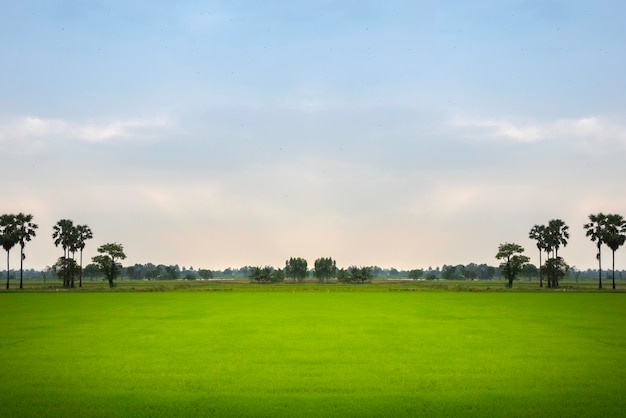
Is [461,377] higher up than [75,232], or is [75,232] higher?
[75,232]

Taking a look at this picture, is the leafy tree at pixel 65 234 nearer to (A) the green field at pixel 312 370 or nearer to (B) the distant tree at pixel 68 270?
(B) the distant tree at pixel 68 270

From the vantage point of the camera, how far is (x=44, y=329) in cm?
2766

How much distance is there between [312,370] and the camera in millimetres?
15992

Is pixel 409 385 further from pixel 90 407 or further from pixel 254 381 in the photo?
pixel 90 407

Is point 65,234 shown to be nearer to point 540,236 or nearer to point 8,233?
point 8,233

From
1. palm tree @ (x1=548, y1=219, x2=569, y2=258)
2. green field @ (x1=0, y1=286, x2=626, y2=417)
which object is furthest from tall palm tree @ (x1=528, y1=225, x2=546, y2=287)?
green field @ (x1=0, y1=286, x2=626, y2=417)

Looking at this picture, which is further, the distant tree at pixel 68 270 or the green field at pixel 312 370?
the distant tree at pixel 68 270

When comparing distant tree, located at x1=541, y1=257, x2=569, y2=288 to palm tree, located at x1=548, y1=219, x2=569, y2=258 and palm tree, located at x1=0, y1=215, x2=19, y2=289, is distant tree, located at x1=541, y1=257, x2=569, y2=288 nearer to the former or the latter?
palm tree, located at x1=548, y1=219, x2=569, y2=258

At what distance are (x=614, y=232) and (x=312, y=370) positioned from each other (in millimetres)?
112219

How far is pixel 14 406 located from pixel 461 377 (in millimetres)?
12643

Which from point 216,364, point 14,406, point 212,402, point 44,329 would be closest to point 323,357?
point 216,364

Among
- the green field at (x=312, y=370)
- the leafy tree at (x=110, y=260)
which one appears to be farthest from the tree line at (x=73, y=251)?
the green field at (x=312, y=370)

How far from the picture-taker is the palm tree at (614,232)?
10506 centimetres

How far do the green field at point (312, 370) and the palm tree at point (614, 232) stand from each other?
91653 mm
